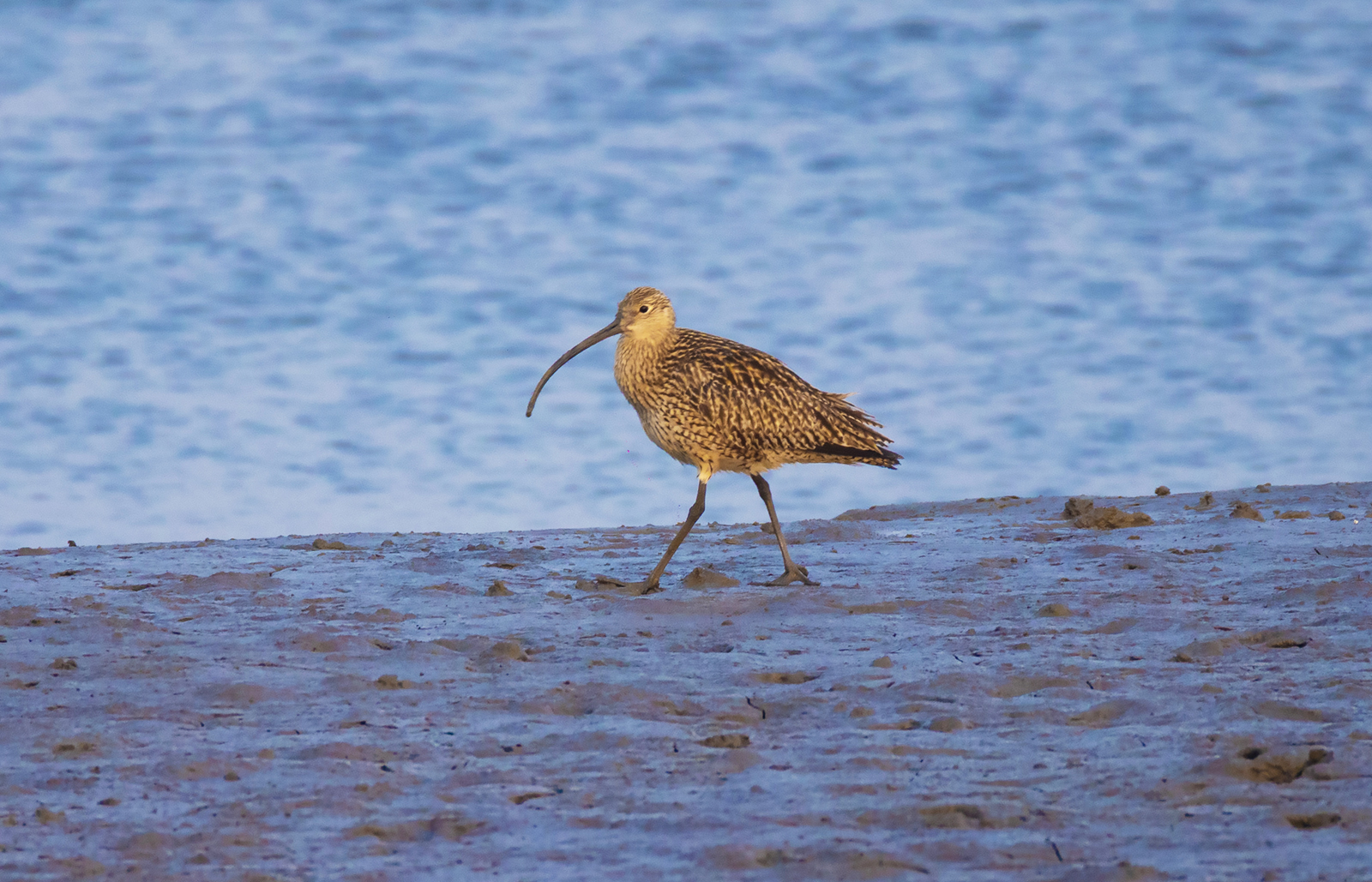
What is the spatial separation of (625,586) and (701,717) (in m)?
2.68

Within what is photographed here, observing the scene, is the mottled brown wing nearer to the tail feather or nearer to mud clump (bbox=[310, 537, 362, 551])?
the tail feather

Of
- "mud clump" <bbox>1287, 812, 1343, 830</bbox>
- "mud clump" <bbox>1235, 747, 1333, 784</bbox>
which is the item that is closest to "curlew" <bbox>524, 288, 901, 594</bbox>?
"mud clump" <bbox>1235, 747, 1333, 784</bbox>

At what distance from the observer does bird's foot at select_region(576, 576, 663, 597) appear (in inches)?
312

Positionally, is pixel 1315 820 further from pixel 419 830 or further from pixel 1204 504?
pixel 1204 504

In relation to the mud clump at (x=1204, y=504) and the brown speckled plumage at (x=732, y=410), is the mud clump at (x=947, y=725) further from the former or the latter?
the mud clump at (x=1204, y=504)

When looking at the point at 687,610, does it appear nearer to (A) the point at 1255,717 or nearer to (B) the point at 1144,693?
(B) the point at 1144,693

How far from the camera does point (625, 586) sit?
26.3 ft

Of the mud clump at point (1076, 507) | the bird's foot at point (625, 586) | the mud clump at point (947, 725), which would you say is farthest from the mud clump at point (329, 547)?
the mud clump at point (947, 725)

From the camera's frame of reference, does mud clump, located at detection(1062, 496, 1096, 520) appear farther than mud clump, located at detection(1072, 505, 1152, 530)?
Yes

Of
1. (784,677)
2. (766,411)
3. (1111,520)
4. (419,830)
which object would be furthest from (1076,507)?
(419,830)

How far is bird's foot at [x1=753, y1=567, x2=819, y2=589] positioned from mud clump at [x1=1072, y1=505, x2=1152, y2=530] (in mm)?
2148

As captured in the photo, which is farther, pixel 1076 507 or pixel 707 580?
pixel 1076 507

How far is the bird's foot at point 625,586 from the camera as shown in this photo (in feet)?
26.0

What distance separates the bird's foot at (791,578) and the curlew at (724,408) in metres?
0.15
